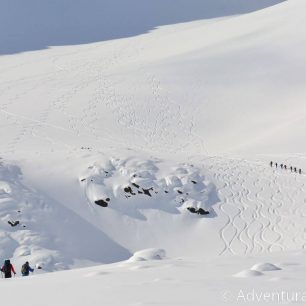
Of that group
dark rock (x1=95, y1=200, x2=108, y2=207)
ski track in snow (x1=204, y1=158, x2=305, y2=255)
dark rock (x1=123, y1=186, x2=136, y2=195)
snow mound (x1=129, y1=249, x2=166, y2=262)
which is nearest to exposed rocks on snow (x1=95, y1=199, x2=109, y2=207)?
dark rock (x1=95, y1=200, x2=108, y2=207)

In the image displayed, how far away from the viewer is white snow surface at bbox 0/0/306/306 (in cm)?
716

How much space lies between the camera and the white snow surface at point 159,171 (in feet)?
23.5

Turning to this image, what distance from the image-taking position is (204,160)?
27.3 metres

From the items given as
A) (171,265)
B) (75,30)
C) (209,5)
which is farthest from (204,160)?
(209,5)

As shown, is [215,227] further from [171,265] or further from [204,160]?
[171,265]

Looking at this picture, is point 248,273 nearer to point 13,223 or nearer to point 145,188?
point 13,223

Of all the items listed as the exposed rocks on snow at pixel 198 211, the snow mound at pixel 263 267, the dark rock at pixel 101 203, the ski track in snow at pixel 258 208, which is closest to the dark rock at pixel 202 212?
the exposed rocks on snow at pixel 198 211

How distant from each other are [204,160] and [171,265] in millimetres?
19527

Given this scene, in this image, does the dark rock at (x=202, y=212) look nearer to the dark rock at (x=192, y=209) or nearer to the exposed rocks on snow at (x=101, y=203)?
the dark rock at (x=192, y=209)

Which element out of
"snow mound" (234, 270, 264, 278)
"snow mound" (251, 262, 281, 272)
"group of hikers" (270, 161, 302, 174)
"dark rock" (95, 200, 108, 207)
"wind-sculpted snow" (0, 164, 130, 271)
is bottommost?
"snow mound" (234, 270, 264, 278)

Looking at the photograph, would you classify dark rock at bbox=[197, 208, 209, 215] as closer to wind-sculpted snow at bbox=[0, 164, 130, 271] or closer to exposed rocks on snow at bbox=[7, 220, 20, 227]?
wind-sculpted snow at bbox=[0, 164, 130, 271]

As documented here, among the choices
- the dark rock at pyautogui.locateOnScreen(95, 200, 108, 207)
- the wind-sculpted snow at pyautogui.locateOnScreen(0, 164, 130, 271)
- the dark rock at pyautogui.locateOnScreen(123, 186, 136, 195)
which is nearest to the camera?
the wind-sculpted snow at pyautogui.locateOnScreen(0, 164, 130, 271)

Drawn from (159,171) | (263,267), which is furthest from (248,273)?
(159,171)

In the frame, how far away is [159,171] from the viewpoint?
71.8 ft
